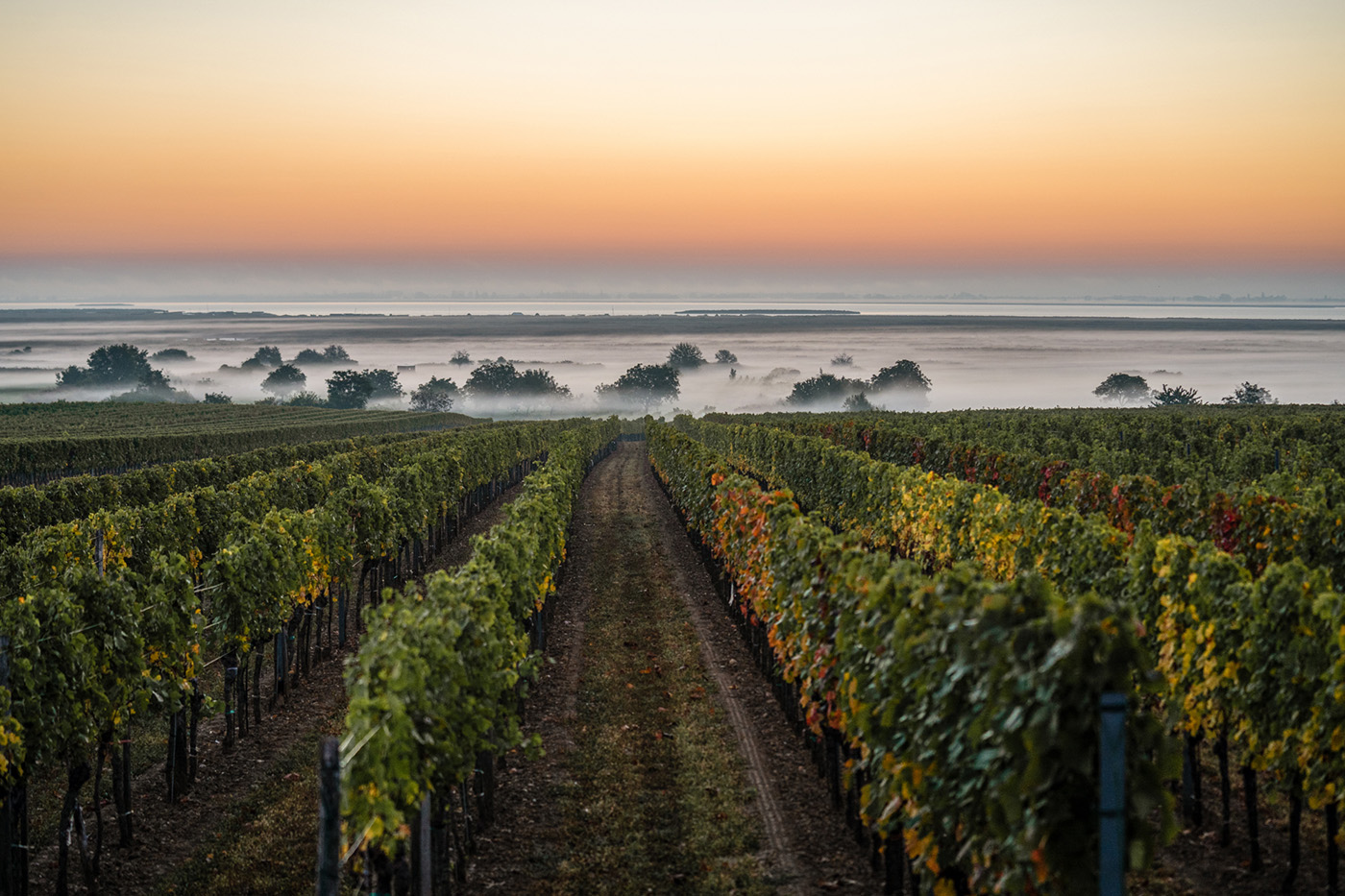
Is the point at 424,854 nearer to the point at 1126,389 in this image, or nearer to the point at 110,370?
the point at 1126,389

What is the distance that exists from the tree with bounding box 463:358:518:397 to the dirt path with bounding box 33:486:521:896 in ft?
567

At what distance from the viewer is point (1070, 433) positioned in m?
45.3

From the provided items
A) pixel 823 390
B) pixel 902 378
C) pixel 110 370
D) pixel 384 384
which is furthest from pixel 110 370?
pixel 902 378

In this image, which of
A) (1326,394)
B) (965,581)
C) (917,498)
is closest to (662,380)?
(1326,394)

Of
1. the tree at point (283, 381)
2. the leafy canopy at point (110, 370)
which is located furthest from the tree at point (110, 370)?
the tree at point (283, 381)

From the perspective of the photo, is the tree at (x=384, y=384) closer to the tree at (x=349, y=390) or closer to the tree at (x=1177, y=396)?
the tree at (x=349, y=390)

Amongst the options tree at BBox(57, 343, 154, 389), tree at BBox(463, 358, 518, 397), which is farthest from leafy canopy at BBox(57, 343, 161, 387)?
tree at BBox(463, 358, 518, 397)

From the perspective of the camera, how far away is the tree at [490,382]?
7224 inches

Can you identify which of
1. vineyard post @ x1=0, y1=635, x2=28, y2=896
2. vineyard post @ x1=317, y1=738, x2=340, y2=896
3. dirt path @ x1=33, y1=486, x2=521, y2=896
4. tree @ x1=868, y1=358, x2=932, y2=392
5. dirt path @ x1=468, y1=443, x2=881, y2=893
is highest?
tree @ x1=868, y1=358, x2=932, y2=392

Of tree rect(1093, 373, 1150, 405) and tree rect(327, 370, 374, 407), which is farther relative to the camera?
tree rect(327, 370, 374, 407)

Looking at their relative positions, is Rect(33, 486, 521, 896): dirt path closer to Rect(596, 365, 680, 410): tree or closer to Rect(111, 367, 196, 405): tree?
Rect(111, 367, 196, 405): tree

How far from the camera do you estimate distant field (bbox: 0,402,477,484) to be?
45.5 meters

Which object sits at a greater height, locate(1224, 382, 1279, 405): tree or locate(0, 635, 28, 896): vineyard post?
locate(1224, 382, 1279, 405): tree

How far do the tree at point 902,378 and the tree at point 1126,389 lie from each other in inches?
1135
